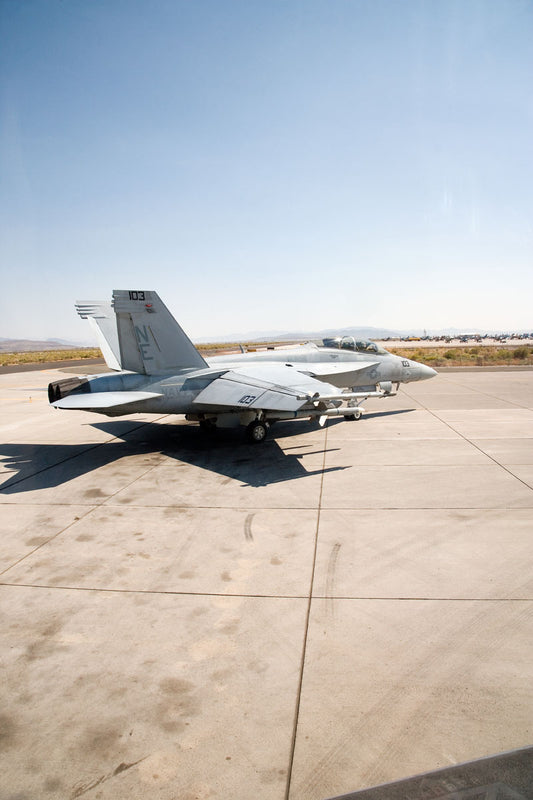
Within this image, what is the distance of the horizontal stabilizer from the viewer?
33.8ft

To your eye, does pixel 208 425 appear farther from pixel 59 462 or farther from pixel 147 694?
pixel 147 694

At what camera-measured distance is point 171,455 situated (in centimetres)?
1197

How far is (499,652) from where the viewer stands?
4.26m

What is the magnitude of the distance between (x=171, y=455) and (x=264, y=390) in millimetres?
3105

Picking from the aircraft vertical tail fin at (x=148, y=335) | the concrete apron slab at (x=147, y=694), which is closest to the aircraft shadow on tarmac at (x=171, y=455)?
the aircraft vertical tail fin at (x=148, y=335)

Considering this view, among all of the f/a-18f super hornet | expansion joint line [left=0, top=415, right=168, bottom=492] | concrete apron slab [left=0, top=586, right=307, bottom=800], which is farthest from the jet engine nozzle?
concrete apron slab [left=0, top=586, right=307, bottom=800]

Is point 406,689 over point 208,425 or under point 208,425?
under

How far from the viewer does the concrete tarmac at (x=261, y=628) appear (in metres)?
3.29

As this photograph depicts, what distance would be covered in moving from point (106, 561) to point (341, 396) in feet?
21.0

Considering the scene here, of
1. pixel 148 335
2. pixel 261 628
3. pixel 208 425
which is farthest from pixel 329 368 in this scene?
pixel 261 628

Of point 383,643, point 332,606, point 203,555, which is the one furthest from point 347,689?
point 203,555

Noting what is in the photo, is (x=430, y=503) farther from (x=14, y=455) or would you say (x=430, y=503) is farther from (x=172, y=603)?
(x=14, y=455)

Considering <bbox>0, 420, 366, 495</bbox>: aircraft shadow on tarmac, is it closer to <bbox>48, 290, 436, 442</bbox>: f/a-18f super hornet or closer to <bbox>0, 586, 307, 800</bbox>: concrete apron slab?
<bbox>48, 290, 436, 442</bbox>: f/a-18f super hornet

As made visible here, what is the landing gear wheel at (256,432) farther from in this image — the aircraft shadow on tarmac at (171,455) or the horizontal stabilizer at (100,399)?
the horizontal stabilizer at (100,399)
